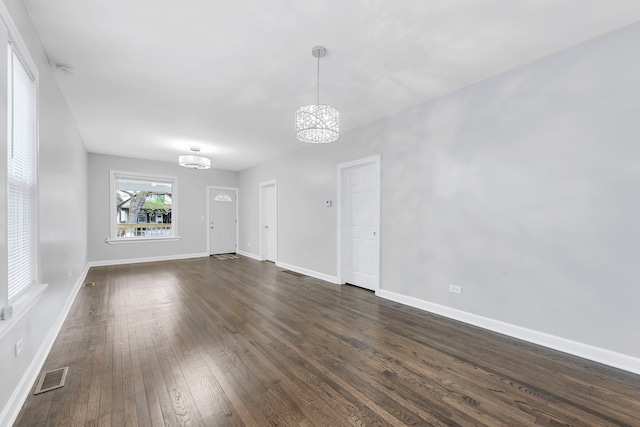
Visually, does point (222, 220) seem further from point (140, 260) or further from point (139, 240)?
point (140, 260)

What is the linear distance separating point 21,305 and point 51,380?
0.75 metres

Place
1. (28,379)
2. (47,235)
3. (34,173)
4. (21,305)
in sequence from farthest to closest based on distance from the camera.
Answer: (47,235), (34,173), (28,379), (21,305)

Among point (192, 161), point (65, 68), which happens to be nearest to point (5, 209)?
point (65, 68)

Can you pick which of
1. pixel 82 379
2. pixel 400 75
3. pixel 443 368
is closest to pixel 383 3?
pixel 400 75

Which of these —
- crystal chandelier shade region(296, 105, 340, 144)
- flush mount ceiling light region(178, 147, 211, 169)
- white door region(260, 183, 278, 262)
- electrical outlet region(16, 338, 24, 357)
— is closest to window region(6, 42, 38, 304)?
electrical outlet region(16, 338, 24, 357)

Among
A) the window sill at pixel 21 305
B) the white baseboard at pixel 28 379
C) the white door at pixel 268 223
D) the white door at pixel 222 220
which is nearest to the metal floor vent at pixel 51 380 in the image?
the white baseboard at pixel 28 379

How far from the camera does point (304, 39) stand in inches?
88.7

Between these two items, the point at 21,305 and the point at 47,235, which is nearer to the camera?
the point at 21,305

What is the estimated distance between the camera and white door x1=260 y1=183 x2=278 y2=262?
22.4 ft

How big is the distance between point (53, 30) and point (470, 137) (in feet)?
13.4

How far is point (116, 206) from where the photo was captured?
21.5ft

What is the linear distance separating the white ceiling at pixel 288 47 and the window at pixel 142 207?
336 centimetres

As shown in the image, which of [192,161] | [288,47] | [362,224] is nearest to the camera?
[288,47]

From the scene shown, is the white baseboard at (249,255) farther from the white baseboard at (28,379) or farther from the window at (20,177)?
the window at (20,177)
